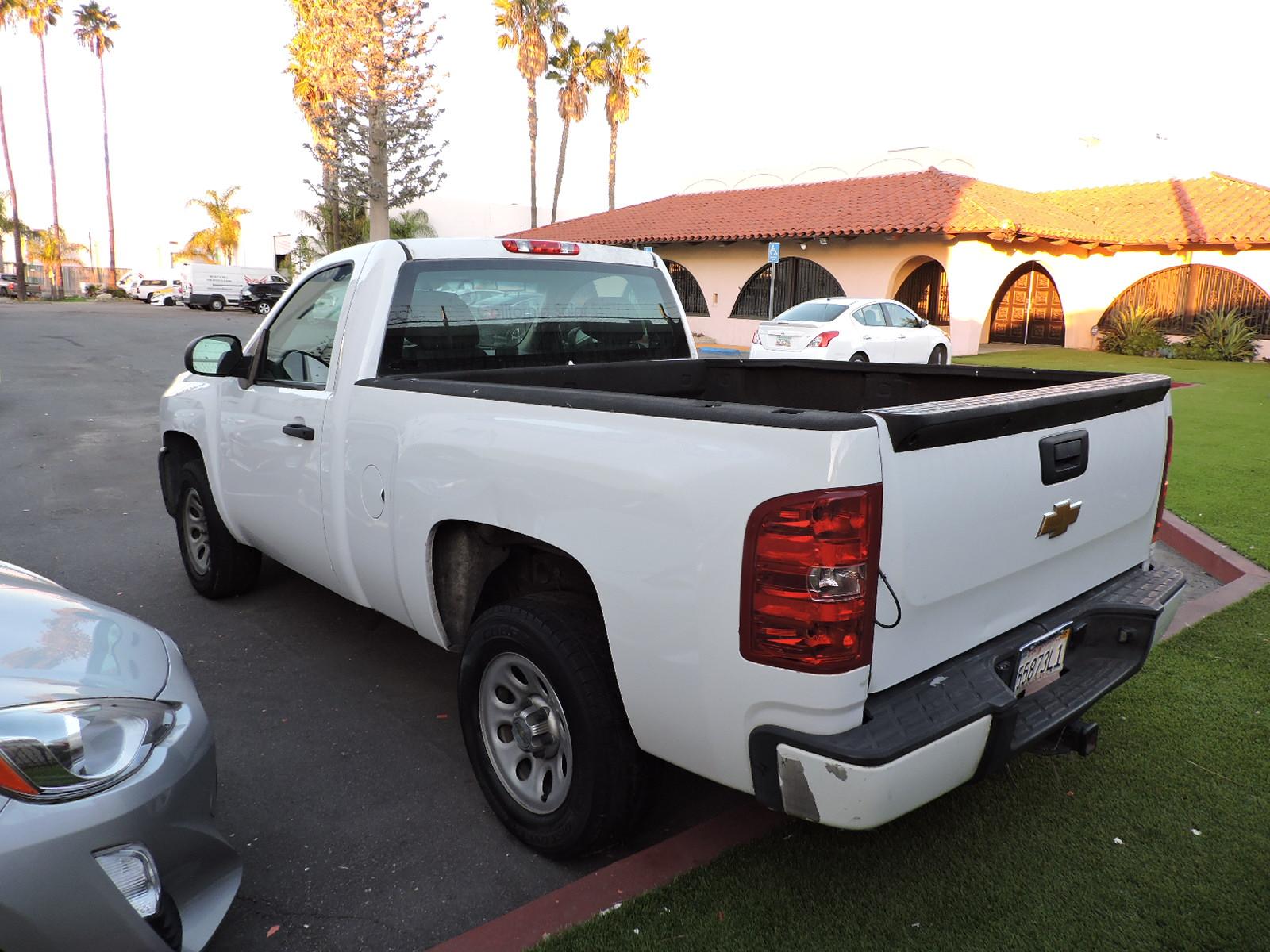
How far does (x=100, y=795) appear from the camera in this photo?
202cm

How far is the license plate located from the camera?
8.82ft

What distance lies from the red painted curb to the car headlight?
0.95 metres

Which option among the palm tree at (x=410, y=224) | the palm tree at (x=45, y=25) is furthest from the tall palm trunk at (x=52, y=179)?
the palm tree at (x=410, y=224)

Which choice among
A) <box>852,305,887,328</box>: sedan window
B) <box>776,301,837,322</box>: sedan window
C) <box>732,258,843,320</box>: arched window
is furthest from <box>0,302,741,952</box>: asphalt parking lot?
<box>732,258,843,320</box>: arched window

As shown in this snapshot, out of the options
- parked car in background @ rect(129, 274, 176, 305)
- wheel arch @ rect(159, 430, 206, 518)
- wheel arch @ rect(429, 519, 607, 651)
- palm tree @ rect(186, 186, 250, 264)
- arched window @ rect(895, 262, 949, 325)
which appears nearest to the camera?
wheel arch @ rect(429, 519, 607, 651)

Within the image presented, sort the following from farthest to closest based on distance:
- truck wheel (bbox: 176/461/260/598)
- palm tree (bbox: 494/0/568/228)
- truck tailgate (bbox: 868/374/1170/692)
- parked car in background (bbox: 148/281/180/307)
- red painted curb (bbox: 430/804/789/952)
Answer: parked car in background (bbox: 148/281/180/307)
palm tree (bbox: 494/0/568/228)
truck wheel (bbox: 176/461/260/598)
red painted curb (bbox: 430/804/789/952)
truck tailgate (bbox: 868/374/1170/692)

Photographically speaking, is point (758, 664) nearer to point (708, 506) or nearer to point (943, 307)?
point (708, 506)

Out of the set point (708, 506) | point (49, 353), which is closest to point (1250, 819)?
point (708, 506)

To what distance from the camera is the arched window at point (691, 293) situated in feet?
94.0

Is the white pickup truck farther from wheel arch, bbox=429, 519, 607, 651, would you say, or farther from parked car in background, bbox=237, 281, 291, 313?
parked car in background, bbox=237, 281, 291, 313

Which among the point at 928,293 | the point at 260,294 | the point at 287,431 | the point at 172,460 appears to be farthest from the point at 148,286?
the point at 287,431

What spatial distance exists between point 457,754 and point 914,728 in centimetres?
201

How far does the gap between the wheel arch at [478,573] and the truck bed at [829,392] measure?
1.63 feet

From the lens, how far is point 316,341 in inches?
160
